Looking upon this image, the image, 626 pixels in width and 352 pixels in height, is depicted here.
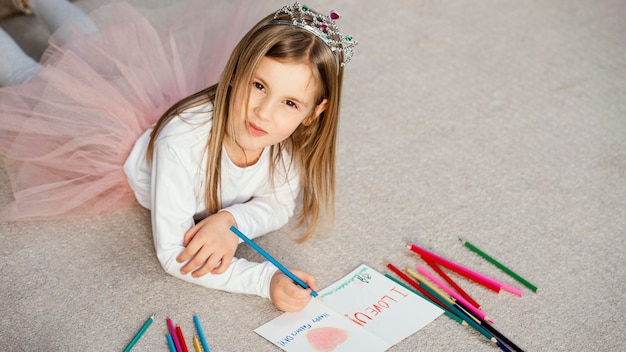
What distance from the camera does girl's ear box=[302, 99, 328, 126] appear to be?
3.80 ft

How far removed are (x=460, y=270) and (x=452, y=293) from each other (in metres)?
0.07

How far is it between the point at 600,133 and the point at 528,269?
1.87 feet

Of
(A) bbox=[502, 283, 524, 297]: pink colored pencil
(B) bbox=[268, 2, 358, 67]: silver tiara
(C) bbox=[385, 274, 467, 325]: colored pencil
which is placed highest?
(B) bbox=[268, 2, 358, 67]: silver tiara

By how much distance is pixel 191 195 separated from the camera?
1161 millimetres

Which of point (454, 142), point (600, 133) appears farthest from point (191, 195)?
point (600, 133)

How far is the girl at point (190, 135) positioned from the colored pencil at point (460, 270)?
0.61 feet

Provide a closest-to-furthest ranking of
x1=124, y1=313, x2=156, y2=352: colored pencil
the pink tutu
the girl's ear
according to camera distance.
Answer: x1=124, y1=313, x2=156, y2=352: colored pencil < the girl's ear < the pink tutu

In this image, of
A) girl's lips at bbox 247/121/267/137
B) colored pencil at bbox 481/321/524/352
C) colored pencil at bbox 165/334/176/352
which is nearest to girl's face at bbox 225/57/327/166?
girl's lips at bbox 247/121/267/137

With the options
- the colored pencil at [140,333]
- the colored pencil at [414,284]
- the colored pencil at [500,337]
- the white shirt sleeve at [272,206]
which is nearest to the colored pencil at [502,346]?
the colored pencil at [500,337]

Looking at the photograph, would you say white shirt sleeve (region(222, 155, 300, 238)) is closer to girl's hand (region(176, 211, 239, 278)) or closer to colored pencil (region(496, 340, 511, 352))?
girl's hand (region(176, 211, 239, 278))

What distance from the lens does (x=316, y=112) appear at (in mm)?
1168

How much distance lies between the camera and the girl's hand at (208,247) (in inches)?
44.5

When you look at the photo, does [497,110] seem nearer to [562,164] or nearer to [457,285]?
[562,164]

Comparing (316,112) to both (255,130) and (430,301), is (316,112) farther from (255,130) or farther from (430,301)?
(430,301)
